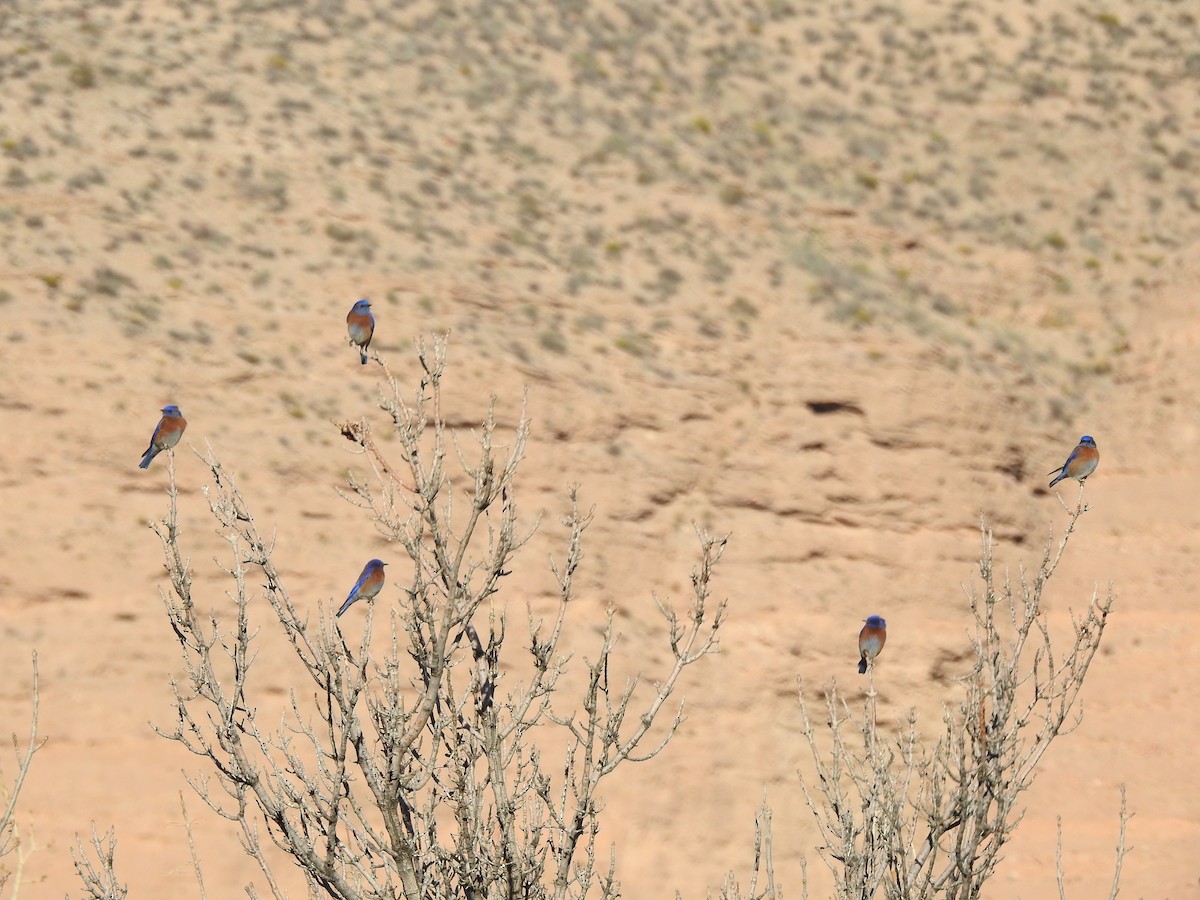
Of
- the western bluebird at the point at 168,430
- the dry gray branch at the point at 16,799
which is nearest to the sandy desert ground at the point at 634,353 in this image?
the dry gray branch at the point at 16,799

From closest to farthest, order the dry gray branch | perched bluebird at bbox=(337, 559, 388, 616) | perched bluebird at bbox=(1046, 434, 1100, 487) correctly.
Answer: the dry gray branch → perched bluebird at bbox=(337, 559, 388, 616) → perched bluebird at bbox=(1046, 434, 1100, 487)

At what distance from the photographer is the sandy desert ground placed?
2003cm

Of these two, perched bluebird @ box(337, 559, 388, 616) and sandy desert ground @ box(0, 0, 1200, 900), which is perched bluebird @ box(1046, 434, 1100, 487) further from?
sandy desert ground @ box(0, 0, 1200, 900)

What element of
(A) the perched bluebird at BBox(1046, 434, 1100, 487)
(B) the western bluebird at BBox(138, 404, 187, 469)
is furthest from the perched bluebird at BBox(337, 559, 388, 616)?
(A) the perched bluebird at BBox(1046, 434, 1100, 487)

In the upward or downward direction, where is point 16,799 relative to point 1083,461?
downward

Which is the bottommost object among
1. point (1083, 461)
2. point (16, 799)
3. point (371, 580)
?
point (16, 799)

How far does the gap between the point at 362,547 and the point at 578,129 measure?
11.0m

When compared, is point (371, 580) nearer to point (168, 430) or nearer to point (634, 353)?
point (168, 430)

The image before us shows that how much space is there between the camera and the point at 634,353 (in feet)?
78.0

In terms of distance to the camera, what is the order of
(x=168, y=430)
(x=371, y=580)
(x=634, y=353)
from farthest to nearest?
1. (x=634, y=353)
2. (x=168, y=430)
3. (x=371, y=580)

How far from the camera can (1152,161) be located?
30141 millimetres

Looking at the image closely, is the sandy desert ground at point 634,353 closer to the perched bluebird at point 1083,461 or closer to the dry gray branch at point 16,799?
the dry gray branch at point 16,799

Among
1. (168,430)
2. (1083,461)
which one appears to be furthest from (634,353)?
(168,430)

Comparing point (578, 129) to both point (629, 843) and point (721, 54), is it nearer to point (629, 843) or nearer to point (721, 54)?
point (721, 54)
